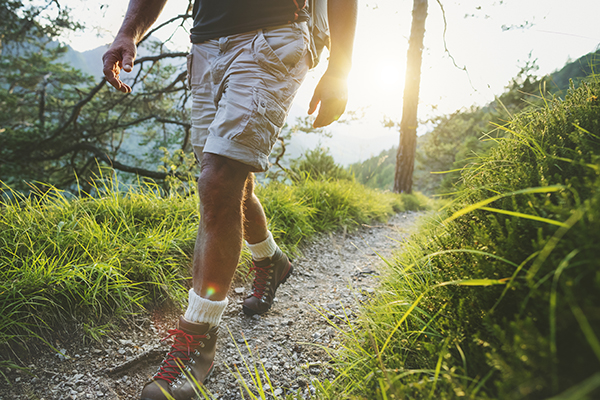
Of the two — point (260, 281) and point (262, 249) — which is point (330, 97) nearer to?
point (262, 249)

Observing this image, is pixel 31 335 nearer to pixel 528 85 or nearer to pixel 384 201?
pixel 384 201

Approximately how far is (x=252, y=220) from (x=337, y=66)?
3.55 ft

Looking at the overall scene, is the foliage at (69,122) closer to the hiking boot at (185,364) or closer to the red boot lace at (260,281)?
the red boot lace at (260,281)

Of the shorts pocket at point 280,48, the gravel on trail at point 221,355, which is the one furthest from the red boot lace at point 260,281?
the shorts pocket at point 280,48

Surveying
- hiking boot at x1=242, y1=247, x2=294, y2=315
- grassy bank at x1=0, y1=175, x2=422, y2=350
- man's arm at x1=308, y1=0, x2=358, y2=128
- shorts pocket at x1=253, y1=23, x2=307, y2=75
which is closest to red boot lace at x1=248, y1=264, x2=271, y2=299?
hiking boot at x1=242, y1=247, x2=294, y2=315

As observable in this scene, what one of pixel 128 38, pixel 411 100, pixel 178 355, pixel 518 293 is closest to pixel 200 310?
pixel 178 355

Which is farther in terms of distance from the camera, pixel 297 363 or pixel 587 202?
pixel 297 363

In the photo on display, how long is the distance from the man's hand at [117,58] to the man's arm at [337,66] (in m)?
0.99

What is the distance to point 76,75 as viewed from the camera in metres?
10.8

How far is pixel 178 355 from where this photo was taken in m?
1.21

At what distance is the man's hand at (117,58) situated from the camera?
1400 mm

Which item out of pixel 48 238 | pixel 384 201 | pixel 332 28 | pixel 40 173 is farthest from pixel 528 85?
pixel 40 173

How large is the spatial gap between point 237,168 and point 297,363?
1024mm

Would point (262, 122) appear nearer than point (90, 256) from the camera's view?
Yes
